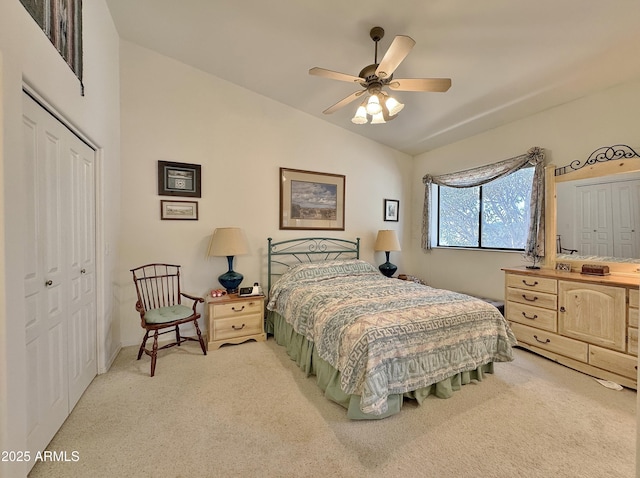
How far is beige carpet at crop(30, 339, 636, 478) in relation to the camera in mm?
1505

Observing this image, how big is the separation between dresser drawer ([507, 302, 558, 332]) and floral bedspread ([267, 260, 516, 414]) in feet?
2.31

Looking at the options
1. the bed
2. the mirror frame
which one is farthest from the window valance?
the bed

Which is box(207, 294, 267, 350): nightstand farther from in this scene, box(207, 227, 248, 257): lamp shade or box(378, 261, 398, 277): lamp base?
box(378, 261, 398, 277): lamp base

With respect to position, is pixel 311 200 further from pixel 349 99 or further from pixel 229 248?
pixel 349 99

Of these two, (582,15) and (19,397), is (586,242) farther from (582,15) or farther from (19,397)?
(19,397)

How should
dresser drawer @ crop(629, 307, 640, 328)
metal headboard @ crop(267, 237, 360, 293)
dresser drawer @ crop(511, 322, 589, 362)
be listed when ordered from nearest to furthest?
dresser drawer @ crop(629, 307, 640, 328)
dresser drawer @ crop(511, 322, 589, 362)
metal headboard @ crop(267, 237, 360, 293)

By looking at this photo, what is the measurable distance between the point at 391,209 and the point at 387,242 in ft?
2.53

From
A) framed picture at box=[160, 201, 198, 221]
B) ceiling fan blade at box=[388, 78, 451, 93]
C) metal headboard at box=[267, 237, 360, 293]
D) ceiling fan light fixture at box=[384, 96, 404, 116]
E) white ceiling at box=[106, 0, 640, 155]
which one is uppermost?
white ceiling at box=[106, 0, 640, 155]

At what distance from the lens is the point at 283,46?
8.82 ft

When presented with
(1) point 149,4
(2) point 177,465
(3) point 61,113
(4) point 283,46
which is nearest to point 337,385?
(2) point 177,465

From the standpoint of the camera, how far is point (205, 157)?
11.1 feet

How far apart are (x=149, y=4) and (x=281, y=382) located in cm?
358

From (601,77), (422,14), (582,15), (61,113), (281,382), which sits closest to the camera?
(61,113)

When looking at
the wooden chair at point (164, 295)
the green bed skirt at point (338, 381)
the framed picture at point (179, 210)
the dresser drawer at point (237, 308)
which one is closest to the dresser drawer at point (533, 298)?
the green bed skirt at point (338, 381)
